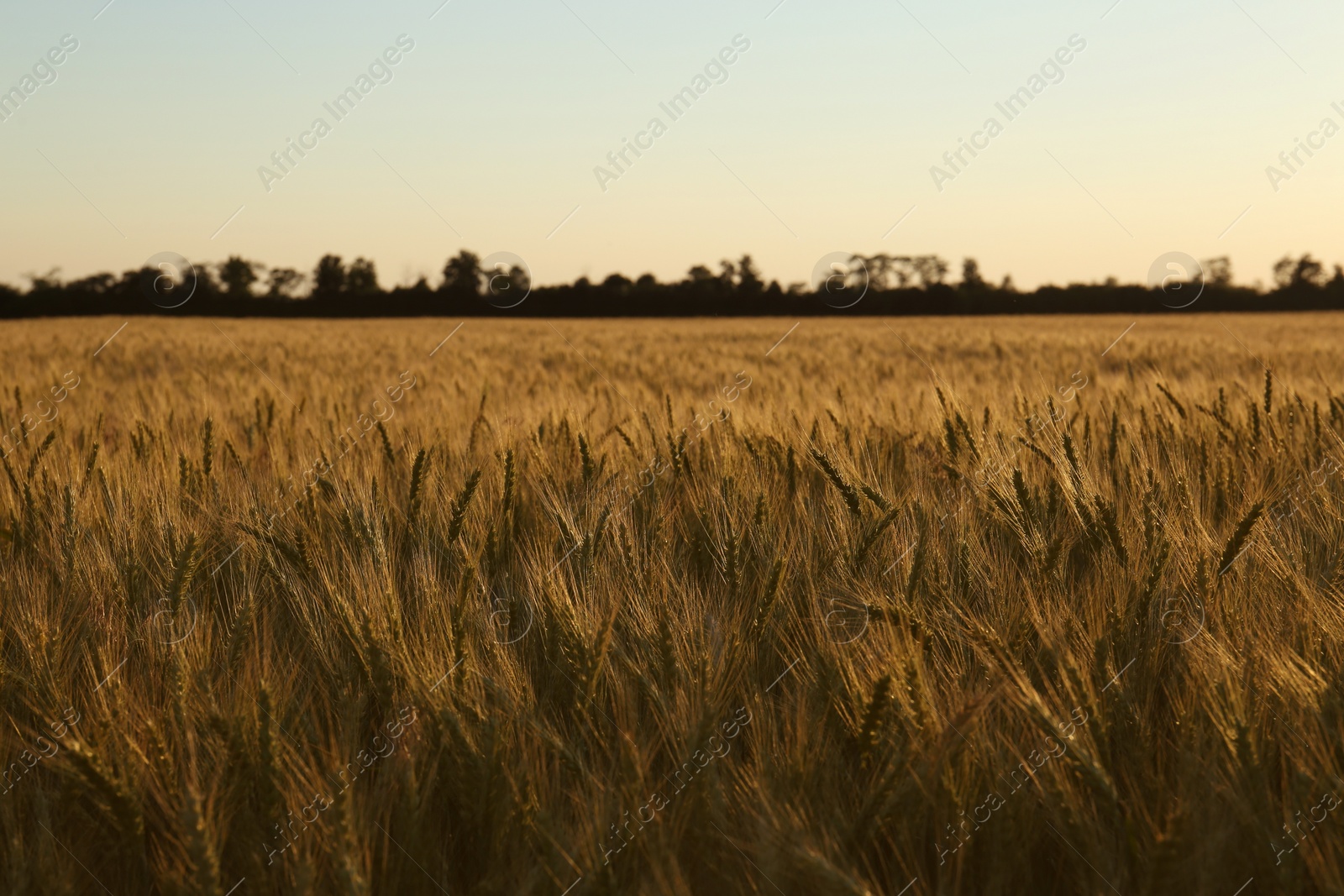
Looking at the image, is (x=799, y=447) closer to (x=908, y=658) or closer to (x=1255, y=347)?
(x=908, y=658)

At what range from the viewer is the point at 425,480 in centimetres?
215

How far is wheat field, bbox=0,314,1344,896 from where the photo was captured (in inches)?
35.6

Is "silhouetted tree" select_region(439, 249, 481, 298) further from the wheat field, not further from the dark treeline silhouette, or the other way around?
the wheat field

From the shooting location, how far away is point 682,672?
1.16 metres

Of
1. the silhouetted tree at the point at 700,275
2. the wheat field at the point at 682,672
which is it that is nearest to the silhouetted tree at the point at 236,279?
the silhouetted tree at the point at 700,275

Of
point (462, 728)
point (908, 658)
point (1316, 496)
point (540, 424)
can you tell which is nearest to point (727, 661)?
point (908, 658)

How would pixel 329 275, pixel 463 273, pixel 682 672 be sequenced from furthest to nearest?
pixel 329 275 → pixel 463 273 → pixel 682 672

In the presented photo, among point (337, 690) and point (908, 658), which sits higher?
point (908, 658)

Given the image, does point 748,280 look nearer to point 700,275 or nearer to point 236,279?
point 700,275

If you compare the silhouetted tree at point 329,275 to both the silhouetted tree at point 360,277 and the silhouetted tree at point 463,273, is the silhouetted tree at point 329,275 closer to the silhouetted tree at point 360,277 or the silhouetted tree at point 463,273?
the silhouetted tree at point 360,277

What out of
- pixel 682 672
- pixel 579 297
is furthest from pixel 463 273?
pixel 682 672

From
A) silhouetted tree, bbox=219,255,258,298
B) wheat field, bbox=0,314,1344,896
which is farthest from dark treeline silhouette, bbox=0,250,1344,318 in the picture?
wheat field, bbox=0,314,1344,896

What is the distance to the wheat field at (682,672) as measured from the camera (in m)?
0.90

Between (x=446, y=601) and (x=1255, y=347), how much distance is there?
36.1 feet
